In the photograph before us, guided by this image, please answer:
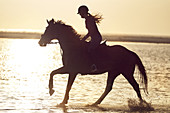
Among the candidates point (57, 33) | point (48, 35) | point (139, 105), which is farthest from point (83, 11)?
point (139, 105)

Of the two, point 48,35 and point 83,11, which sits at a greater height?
point 83,11

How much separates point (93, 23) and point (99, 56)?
92 cm

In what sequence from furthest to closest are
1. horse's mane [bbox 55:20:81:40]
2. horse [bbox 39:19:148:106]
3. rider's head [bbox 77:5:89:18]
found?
horse's mane [bbox 55:20:81:40] < horse [bbox 39:19:148:106] < rider's head [bbox 77:5:89:18]

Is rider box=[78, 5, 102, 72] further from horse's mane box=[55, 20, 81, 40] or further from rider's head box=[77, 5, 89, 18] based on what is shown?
horse's mane box=[55, 20, 81, 40]

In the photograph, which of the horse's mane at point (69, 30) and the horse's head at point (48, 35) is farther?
the horse's mane at point (69, 30)

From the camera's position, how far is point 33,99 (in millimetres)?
15828

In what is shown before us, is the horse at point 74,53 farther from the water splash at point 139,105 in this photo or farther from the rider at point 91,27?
the water splash at point 139,105

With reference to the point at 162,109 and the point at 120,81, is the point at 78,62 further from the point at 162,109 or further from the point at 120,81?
the point at 120,81

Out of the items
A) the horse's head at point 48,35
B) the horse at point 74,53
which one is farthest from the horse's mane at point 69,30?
the horse's head at point 48,35

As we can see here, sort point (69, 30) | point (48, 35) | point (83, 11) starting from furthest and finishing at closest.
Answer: point (69, 30)
point (48, 35)
point (83, 11)

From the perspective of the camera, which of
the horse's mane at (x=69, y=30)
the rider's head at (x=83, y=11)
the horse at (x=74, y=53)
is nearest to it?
the rider's head at (x=83, y=11)

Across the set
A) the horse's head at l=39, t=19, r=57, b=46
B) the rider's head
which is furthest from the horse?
the rider's head

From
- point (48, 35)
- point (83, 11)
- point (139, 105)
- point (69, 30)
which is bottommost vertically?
point (139, 105)

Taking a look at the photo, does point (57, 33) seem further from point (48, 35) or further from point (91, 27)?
point (91, 27)
